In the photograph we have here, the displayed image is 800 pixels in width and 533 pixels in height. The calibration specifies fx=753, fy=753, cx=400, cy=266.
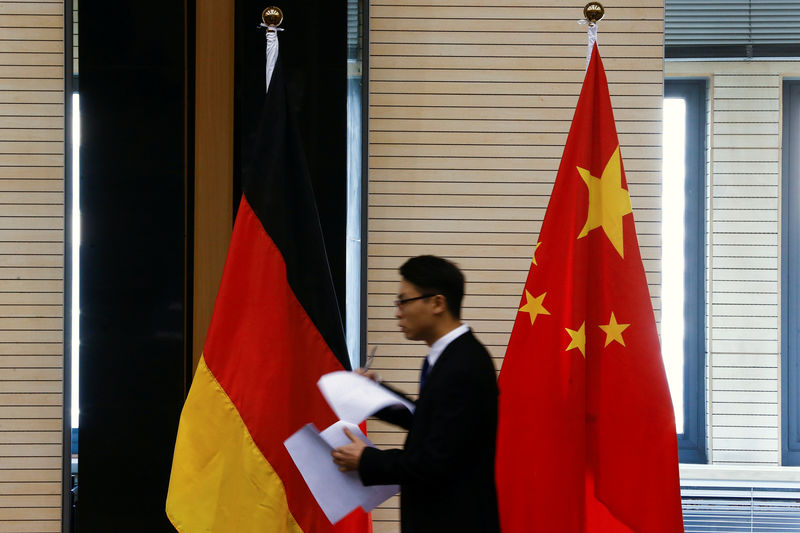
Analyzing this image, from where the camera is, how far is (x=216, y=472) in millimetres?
2359

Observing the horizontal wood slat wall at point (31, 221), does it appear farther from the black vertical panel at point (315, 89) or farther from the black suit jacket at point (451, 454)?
the black suit jacket at point (451, 454)

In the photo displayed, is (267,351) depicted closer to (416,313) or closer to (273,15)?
(416,313)

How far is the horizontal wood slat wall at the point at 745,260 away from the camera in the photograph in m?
3.60

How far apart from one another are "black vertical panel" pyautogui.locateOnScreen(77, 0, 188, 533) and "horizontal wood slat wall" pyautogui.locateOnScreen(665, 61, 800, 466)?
93.5 inches

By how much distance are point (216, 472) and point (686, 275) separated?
2441mm

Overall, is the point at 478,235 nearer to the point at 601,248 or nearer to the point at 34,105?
the point at 601,248

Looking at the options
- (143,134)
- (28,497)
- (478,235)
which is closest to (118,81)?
(143,134)

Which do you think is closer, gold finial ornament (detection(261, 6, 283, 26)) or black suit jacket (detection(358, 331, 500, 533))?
black suit jacket (detection(358, 331, 500, 533))

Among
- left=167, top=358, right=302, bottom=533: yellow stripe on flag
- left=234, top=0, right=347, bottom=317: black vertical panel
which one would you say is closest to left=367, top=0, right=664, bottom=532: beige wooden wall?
left=234, top=0, right=347, bottom=317: black vertical panel

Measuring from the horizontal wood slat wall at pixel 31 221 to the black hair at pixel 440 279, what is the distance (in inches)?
74.4

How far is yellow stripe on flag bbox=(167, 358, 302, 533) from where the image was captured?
92.4 inches

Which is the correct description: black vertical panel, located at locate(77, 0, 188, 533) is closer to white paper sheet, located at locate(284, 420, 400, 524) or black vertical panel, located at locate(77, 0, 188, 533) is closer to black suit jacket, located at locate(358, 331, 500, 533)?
white paper sheet, located at locate(284, 420, 400, 524)

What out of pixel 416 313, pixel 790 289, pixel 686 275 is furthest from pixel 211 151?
pixel 790 289

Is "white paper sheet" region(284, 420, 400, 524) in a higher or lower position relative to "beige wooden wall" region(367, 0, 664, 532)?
lower
